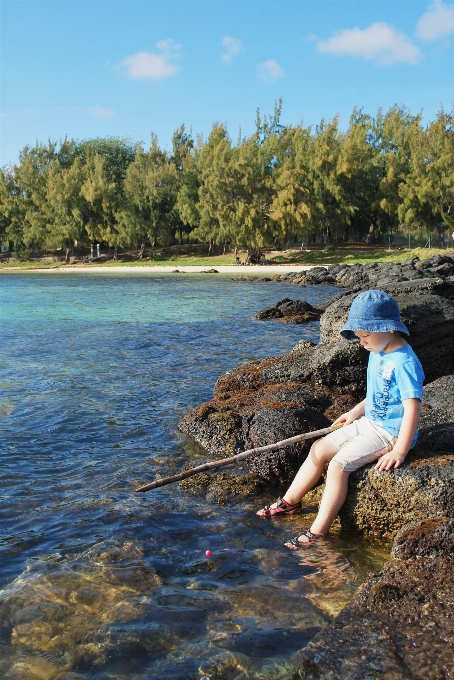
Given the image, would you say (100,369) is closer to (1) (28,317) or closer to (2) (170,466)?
(2) (170,466)

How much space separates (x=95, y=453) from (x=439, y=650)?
16.9 feet

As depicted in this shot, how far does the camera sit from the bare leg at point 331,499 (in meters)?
5.06

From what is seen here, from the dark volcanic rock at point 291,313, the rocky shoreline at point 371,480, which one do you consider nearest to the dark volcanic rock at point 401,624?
the rocky shoreline at point 371,480

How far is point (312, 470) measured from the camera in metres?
5.36

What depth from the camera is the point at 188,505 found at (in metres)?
6.05

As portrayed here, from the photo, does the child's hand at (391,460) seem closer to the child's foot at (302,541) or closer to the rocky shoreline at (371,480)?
the rocky shoreline at (371,480)

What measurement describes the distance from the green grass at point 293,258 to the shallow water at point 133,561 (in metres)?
48.0

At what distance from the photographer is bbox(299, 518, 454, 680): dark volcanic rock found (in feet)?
11.2

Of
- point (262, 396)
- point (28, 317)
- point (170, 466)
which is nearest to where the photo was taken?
point (170, 466)

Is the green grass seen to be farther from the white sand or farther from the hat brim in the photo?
the hat brim

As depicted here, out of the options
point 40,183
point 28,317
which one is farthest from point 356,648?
point 40,183

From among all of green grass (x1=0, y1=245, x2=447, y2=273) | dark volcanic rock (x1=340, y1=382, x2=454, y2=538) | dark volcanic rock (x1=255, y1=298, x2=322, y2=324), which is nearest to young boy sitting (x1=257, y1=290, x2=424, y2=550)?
dark volcanic rock (x1=340, y1=382, x2=454, y2=538)

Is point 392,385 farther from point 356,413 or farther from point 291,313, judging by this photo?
point 291,313

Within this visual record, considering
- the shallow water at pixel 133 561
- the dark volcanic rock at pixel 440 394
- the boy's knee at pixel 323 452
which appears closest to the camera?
the shallow water at pixel 133 561
